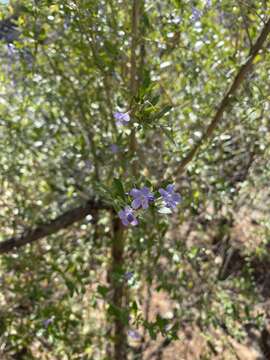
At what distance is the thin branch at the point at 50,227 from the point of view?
2514 millimetres

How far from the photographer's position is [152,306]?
3.40m

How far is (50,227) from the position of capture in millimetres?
2545

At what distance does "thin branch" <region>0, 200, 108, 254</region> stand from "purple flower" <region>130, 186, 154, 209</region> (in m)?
1.32

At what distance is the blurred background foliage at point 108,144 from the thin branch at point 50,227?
0.05m

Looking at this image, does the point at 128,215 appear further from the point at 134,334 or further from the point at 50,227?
the point at 134,334

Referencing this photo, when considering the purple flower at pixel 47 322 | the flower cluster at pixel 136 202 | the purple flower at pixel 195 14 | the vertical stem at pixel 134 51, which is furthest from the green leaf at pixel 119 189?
the purple flower at pixel 47 322

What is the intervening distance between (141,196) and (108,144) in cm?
119

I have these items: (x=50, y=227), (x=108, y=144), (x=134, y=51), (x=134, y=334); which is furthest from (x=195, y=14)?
(x=134, y=334)

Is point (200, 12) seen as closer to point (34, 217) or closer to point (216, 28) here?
point (216, 28)

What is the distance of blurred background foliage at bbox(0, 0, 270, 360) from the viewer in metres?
2.04

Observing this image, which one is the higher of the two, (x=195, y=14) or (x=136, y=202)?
(x=195, y=14)

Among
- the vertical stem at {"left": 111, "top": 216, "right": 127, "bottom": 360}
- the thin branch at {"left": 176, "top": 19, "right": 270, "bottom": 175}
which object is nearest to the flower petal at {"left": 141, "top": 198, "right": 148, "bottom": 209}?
the thin branch at {"left": 176, "top": 19, "right": 270, "bottom": 175}

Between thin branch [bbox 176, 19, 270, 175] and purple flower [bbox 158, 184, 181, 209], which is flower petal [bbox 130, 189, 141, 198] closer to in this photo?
purple flower [bbox 158, 184, 181, 209]

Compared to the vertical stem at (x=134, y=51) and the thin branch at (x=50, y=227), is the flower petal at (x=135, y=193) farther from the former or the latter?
the thin branch at (x=50, y=227)
